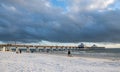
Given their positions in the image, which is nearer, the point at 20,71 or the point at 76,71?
the point at 20,71

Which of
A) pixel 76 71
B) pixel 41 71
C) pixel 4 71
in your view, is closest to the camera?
pixel 4 71

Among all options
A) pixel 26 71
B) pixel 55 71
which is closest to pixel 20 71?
pixel 26 71

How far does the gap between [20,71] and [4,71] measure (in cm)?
104

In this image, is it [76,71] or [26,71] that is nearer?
[26,71]

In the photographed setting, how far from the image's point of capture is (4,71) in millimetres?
15680

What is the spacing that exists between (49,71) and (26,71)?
1846 mm

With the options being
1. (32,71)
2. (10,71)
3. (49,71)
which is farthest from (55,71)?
(10,71)

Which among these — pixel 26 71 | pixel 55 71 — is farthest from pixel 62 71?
pixel 26 71

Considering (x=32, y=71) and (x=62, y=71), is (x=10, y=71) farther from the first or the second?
(x=62, y=71)

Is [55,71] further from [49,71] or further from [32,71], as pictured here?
[32,71]

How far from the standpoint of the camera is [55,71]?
17.2m

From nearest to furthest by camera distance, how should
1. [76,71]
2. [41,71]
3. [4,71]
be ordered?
1. [4,71]
2. [41,71]
3. [76,71]

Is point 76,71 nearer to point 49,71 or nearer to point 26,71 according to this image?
point 49,71

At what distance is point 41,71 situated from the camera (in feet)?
55.0
